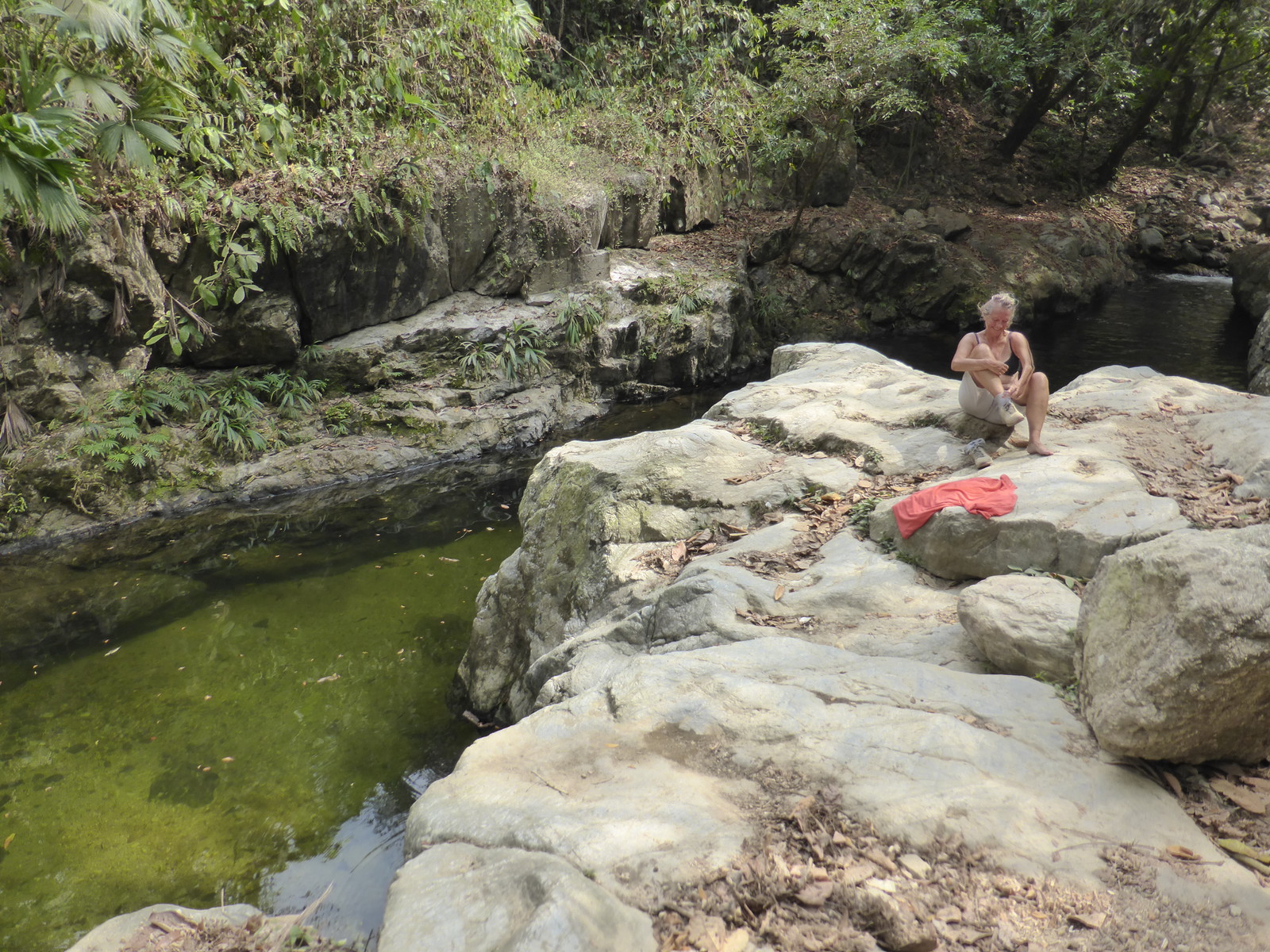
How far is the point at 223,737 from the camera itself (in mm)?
5223

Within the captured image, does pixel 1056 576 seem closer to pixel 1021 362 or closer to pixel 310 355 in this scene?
pixel 1021 362

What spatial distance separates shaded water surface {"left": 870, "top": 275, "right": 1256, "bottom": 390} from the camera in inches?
526

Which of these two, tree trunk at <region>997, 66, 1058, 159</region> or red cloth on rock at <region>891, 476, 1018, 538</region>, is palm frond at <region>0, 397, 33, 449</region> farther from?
tree trunk at <region>997, 66, 1058, 159</region>

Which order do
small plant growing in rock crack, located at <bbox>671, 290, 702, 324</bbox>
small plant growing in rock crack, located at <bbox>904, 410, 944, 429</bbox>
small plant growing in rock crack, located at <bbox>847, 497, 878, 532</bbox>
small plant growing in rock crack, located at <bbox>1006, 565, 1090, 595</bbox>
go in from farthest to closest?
small plant growing in rock crack, located at <bbox>671, 290, 702, 324</bbox> < small plant growing in rock crack, located at <bbox>904, 410, 944, 429</bbox> < small plant growing in rock crack, located at <bbox>847, 497, 878, 532</bbox> < small plant growing in rock crack, located at <bbox>1006, 565, 1090, 595</bbox>

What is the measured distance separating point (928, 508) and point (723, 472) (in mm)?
1575

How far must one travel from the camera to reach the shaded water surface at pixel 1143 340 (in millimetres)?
13367

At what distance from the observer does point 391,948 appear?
2.02m

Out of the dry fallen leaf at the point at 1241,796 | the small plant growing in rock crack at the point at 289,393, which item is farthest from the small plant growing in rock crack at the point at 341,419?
the dry fallen leaf at the point at 1241,796

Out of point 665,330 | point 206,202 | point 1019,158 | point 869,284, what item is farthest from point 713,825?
point 1019,158

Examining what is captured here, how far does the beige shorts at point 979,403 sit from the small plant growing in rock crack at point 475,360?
7.06 metres

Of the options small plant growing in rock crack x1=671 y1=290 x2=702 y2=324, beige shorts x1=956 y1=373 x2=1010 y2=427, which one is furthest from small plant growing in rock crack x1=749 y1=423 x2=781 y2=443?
small plant growing in rock crack x1=671 y1=290 x2=702 y2=324

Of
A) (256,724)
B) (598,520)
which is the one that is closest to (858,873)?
(598,520)

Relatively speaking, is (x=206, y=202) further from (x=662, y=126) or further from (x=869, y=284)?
(x=869, y=284)

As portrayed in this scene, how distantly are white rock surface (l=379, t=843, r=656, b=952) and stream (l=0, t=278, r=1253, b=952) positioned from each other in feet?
6.12
